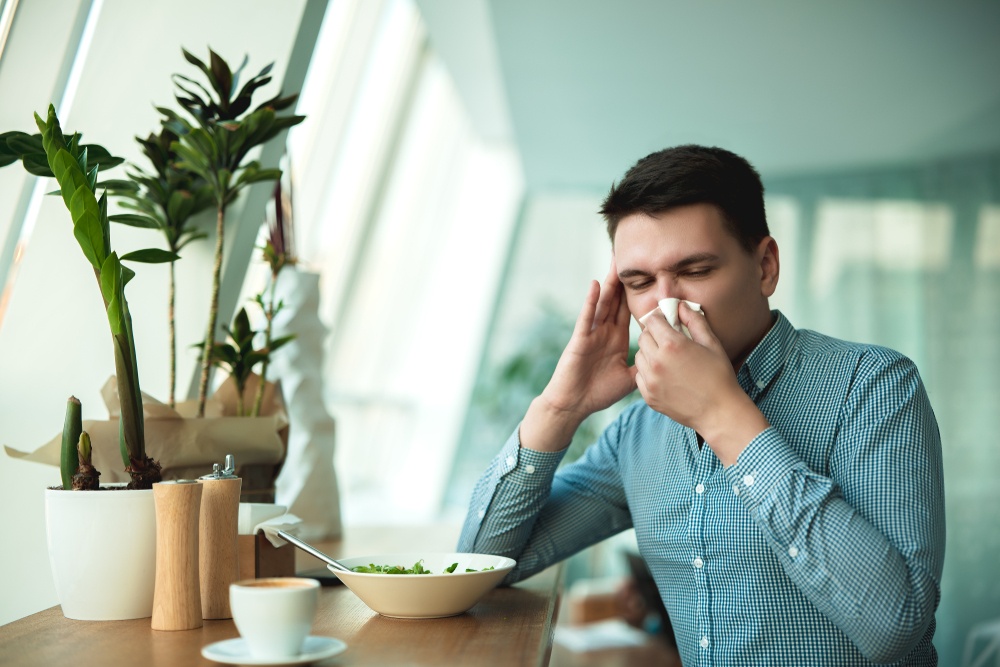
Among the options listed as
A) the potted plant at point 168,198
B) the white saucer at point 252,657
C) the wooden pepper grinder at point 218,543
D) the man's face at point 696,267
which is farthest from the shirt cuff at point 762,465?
the potted plant at point 168,198

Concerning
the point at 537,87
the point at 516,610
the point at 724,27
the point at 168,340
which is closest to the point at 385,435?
the point at 537,87

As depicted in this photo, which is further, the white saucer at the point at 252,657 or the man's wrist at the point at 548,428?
the man's wrist at the point at 548,428

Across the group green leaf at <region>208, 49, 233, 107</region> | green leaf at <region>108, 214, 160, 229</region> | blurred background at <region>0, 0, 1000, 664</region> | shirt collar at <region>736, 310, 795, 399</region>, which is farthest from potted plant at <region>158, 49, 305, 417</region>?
shirt collar at <region>736, 310, 795, 399</region>

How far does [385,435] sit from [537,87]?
3604 mm

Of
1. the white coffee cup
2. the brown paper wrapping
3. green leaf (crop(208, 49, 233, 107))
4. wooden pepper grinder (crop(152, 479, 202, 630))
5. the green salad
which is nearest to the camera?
the white coffee cup

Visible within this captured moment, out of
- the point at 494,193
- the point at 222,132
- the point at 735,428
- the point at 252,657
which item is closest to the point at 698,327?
the point at 735,428

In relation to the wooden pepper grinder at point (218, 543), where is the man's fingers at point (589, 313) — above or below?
above

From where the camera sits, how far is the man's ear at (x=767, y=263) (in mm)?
1485

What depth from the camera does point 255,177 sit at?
1577 mm

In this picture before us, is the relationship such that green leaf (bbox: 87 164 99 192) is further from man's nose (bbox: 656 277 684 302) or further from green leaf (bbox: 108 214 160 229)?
man's nose (bbox: 656 277 684 302)

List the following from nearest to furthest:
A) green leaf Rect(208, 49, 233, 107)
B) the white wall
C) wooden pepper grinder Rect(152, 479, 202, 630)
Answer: wooden pepper grinder Rect(152, 479, 202, 630) → green leaf Rect(208, 49, 233, 107) → the white wall

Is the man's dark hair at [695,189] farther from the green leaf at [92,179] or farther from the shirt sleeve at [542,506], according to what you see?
the green leaf at [92,179]

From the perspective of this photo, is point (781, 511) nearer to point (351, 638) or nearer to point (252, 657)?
point (351, 638)

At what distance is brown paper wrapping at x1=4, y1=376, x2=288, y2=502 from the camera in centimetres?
135
